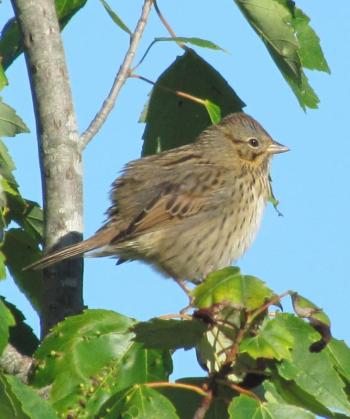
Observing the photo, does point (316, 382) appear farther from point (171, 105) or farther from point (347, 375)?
point (171, 105)

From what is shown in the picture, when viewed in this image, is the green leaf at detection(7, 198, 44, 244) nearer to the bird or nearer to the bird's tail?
the bird's tail

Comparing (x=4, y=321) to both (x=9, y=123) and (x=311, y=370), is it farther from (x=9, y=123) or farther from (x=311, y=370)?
(x=9, y=123)

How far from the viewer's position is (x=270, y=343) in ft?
12.5

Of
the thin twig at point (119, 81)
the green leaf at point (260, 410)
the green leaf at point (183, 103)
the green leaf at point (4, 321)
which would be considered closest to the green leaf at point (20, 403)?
the green leaf at point (4, 321)

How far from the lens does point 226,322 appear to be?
3943 mm

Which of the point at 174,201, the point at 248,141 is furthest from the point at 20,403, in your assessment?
the point at 248,141

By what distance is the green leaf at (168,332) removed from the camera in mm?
3955

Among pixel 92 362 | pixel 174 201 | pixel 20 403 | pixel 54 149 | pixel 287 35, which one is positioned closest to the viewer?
pixel 20 403

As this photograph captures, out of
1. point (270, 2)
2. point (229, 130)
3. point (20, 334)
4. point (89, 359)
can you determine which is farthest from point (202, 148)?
point (89, 359)

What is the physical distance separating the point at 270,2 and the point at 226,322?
232 centimetres

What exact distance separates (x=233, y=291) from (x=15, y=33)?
2713 mm

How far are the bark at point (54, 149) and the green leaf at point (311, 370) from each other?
155 centimetres

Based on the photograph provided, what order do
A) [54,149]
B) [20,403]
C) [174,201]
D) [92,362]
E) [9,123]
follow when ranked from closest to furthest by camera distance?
[20,403]
[92,362]
[9,123]
[54,149]
[174,201]

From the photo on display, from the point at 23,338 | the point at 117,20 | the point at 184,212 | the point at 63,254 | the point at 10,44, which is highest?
the point at 117,20
